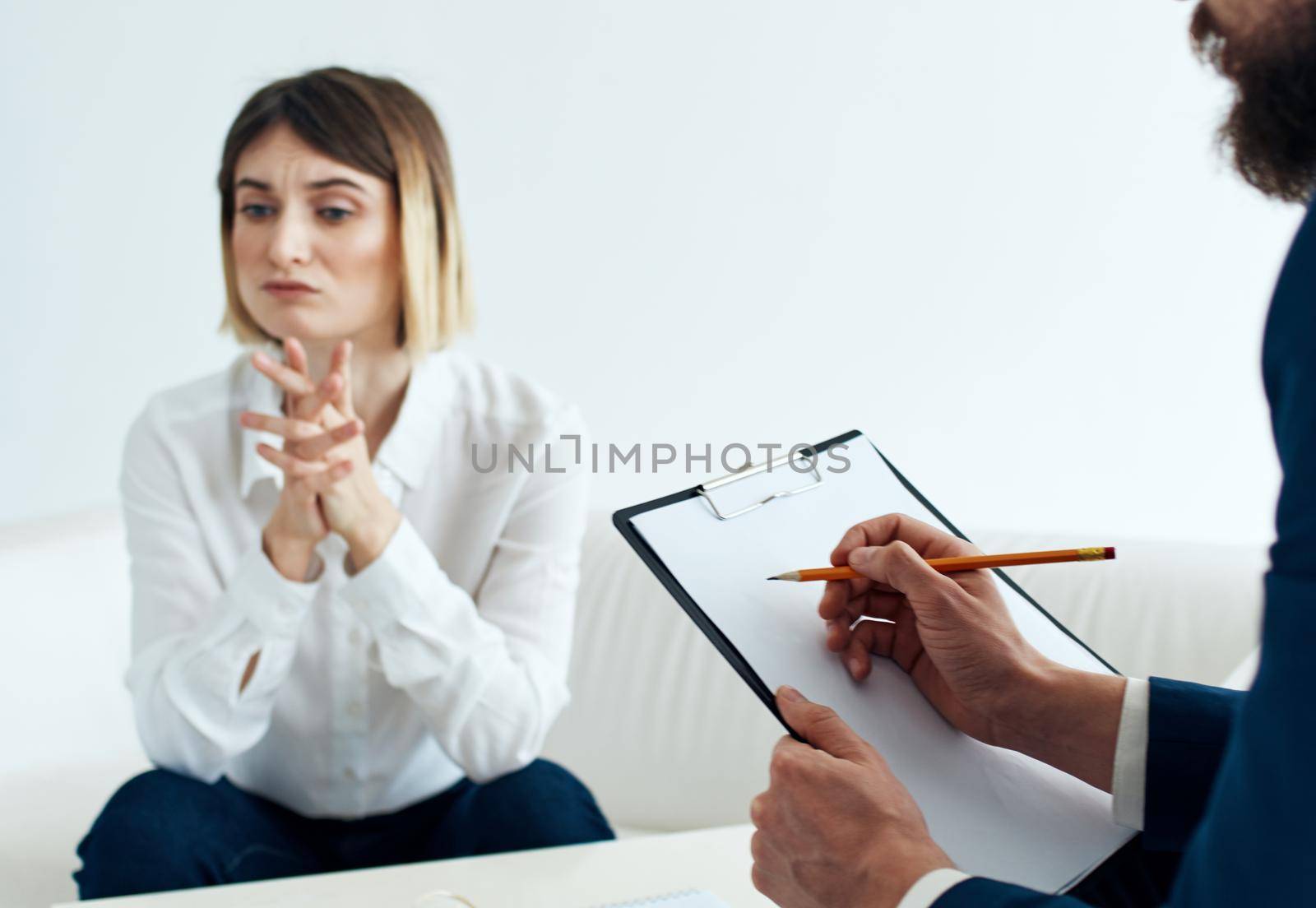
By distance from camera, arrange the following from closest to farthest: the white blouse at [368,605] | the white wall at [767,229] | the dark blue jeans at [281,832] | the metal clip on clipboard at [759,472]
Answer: the metal clip on clipboard at [759,472] < the dark blue jeans at [281,832] < the white blouse at [368,605] < the white wall at [767,229]

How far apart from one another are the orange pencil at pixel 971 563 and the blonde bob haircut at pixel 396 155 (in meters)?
0.72

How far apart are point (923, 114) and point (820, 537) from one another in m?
1.46

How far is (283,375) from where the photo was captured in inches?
47.2

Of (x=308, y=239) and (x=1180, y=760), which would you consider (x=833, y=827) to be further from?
(x=308, y=239)

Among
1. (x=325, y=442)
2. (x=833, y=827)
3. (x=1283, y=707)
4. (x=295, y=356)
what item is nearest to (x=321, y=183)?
(x=295, y=356)

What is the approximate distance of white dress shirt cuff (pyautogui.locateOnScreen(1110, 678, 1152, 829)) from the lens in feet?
2.48

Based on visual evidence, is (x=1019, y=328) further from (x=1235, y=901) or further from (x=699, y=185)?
(x=1235, y=901)

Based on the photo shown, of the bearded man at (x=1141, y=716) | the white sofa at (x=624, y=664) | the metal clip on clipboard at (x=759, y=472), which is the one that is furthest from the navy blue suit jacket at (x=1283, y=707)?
the white sofa at (x=624, y=664)

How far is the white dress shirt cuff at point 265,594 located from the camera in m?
1.19

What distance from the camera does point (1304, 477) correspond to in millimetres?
436

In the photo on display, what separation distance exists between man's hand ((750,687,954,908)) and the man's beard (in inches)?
16.5

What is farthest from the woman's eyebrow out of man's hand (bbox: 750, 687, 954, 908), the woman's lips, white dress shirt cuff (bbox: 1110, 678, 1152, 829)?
white dress shirt cuff (bbox: 1110, 678, 1152, 829)

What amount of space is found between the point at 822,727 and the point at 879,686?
0.11 m

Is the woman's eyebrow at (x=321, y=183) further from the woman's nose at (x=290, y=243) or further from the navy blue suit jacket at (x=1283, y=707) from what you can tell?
the navy blue suit jacket at (x=1283, y=707)
